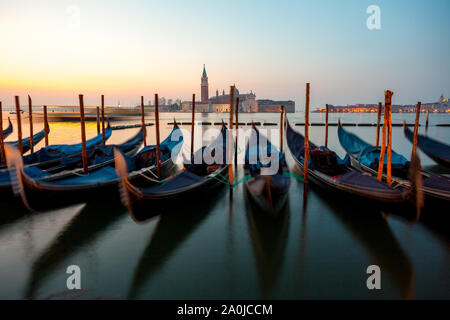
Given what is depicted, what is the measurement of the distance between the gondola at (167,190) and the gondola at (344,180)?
7.29ft

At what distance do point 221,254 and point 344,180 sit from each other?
2.56 m

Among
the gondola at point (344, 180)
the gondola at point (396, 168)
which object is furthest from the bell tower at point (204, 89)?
the gondola at point (344, 180)

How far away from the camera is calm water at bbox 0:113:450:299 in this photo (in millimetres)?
2975

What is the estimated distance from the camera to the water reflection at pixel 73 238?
3.18 m

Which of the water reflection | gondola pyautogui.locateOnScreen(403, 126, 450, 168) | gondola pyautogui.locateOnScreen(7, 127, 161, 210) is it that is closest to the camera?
the water reflection

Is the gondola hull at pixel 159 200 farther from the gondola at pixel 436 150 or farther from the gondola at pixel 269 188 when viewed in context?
the gondola at pixel 436 150

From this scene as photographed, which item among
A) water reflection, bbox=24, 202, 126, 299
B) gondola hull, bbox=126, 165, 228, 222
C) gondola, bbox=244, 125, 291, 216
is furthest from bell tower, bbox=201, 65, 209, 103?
gondola hull, bbox=126, 165, 228, 222

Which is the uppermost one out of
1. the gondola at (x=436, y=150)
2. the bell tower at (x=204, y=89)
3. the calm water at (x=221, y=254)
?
the bell tower at (x=204, y=89)

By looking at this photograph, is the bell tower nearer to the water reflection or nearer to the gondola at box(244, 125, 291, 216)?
the gondola at box(244, 125, 291, 216)

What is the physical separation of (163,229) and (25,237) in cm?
203

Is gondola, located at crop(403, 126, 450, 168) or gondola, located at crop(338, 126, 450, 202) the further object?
gondola, located at crop(403, 126, 450, 168)

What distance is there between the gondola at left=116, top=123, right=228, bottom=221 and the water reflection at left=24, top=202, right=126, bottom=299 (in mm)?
793

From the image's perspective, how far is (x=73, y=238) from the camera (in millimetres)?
4086

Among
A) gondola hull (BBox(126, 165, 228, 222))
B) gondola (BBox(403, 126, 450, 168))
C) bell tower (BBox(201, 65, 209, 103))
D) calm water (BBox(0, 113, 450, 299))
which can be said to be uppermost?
bell tower (BBox(201, 65, 209, 103))
